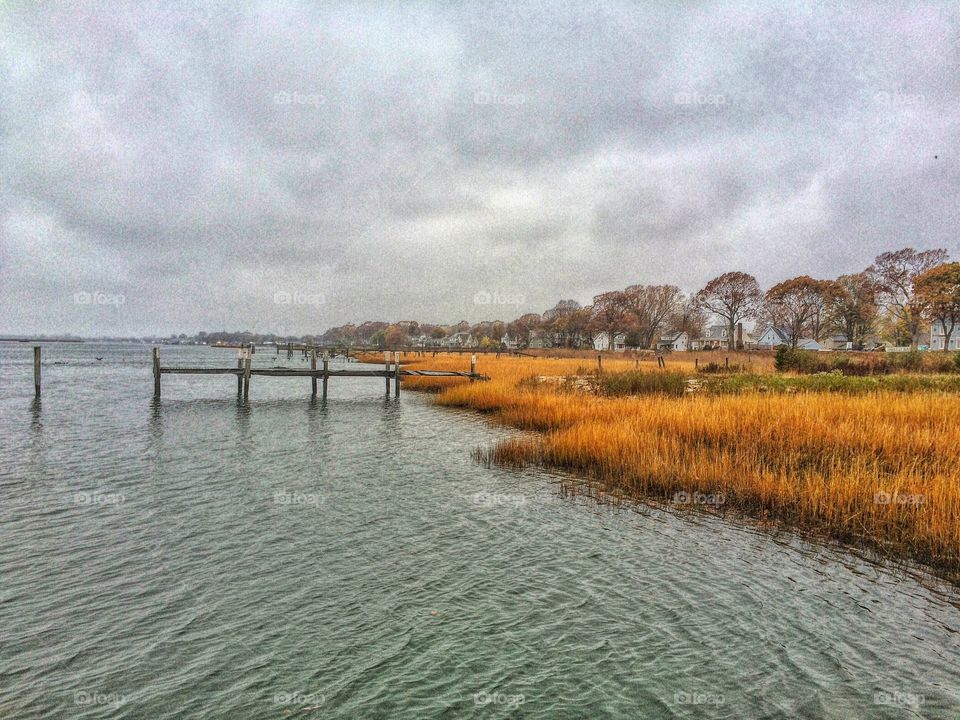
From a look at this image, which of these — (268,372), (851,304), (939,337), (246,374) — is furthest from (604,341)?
(268,372)

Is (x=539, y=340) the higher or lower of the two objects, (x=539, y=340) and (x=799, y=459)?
the higher

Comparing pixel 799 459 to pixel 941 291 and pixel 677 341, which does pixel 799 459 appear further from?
pixel 677 341

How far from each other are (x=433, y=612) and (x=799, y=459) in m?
9.02

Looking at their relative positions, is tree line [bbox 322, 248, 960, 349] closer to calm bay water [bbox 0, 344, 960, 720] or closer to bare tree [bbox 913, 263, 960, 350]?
bare tree [bbox 913, 263, 960, 350]

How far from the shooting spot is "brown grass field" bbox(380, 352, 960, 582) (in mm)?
8203

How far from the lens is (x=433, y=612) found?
631 centimetres

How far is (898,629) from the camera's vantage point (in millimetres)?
5785

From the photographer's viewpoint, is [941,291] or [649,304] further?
[649,304]

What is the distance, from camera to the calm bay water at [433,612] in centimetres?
477

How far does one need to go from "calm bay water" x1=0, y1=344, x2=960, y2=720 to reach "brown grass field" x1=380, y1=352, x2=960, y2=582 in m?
1.11

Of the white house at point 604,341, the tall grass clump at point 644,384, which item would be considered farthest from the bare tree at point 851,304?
the tall grass clump at point 644,384

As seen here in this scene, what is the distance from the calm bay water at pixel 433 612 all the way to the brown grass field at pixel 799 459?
1.11m

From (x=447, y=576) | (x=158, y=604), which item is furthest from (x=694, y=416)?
(x=158, y=604)

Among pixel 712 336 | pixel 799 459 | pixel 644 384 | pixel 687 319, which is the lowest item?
pixel 799 459
